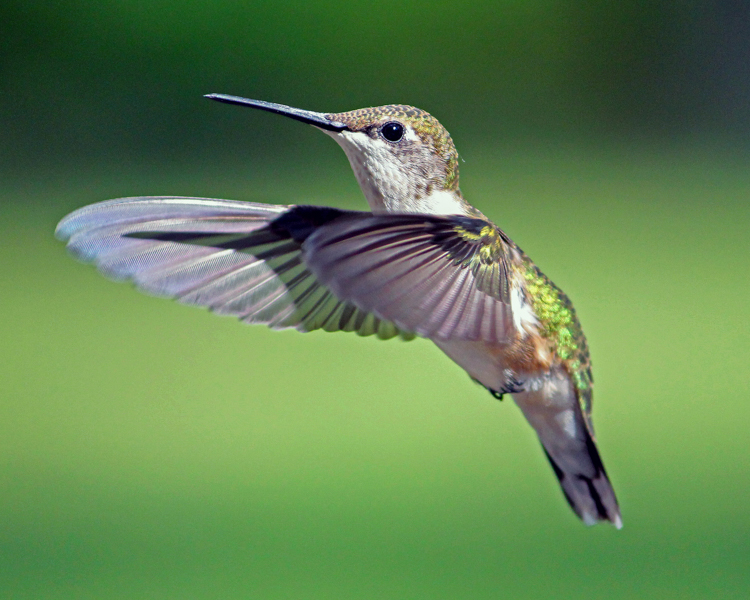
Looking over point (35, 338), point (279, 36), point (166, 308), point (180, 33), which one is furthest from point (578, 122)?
point (35, 338)

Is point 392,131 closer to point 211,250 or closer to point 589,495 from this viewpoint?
point 211,250

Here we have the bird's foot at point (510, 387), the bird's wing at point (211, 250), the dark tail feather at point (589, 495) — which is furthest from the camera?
the dark tail feather at point (589, 495)

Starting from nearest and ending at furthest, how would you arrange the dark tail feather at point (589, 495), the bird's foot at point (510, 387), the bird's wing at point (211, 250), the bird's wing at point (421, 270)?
the bird's wing at point (421, 270) → the bird's wing at point (211, 250) → the bird's foot at point (510, 387) → the dark tail feather at point (589, 495)

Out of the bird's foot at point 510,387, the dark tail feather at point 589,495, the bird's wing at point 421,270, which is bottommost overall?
the dark tail feather at point 589,495

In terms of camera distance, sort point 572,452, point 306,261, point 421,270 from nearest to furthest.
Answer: point 306,261 < point 421,270 < point 572,452

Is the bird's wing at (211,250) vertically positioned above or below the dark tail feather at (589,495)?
above

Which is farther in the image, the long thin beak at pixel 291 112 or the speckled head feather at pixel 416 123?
the speckled head feather at pixel 416 123

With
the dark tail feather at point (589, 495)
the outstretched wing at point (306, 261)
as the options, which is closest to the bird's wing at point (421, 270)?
the outstretched wing at point (306, 261)

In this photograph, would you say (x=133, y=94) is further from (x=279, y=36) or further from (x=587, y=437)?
(x=587, y=437)

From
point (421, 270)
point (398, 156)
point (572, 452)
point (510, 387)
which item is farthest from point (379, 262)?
point (572, 452)

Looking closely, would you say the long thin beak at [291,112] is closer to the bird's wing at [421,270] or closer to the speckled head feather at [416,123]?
the speckled head feather at [416,123]
